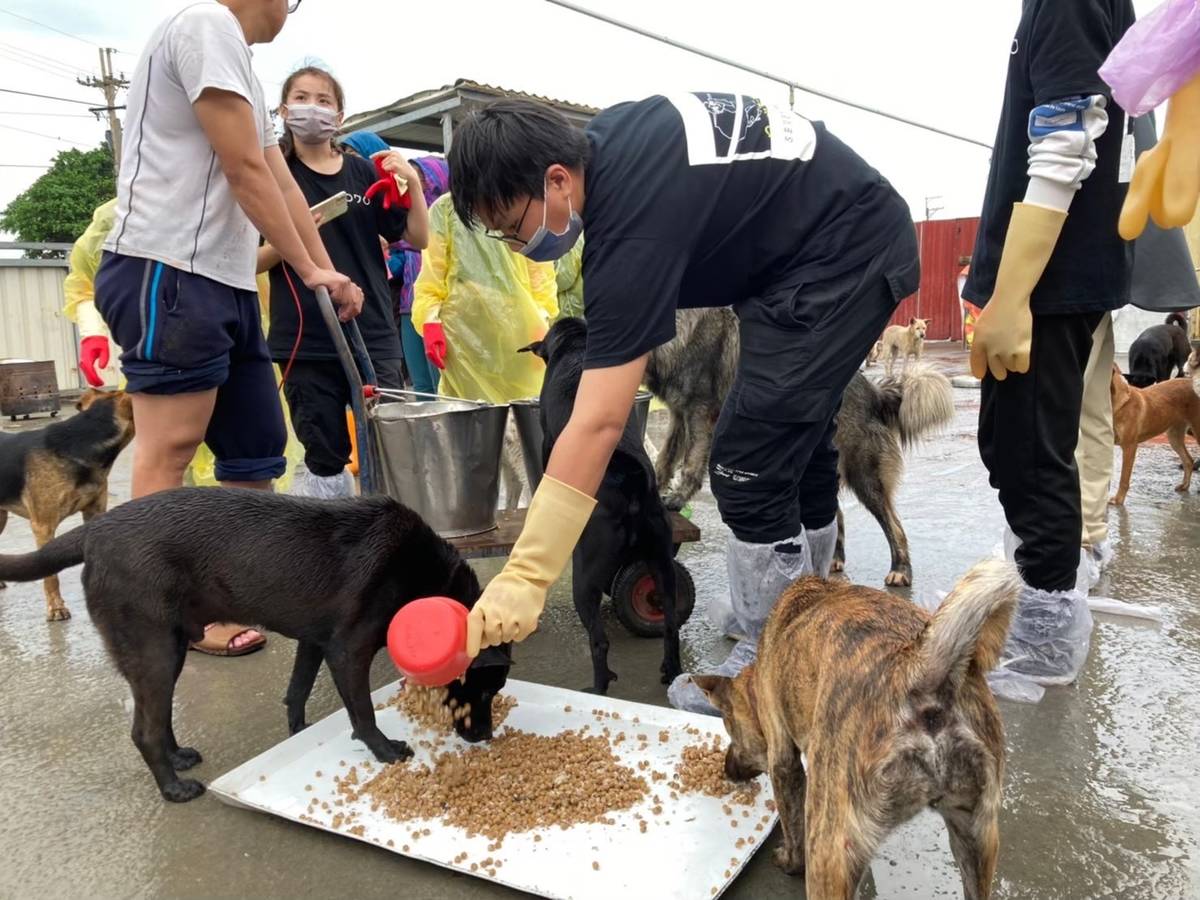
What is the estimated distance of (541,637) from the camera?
3480mm

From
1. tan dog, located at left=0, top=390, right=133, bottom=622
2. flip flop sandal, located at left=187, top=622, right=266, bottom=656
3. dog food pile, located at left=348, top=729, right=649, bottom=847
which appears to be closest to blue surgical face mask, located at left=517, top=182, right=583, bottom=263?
dog food pile, located at left=348, top=729, right=649, bottom=847

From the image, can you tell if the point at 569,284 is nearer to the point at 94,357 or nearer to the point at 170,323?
the point at 94,357

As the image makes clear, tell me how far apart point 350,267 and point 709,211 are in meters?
2.12

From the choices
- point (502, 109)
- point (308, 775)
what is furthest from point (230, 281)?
point (308, 775)

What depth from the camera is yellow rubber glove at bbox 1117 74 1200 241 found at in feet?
5.86

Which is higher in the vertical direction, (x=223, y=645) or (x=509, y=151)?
(x=509, y=151)

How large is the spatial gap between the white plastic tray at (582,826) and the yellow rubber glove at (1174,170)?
1637 millimetres

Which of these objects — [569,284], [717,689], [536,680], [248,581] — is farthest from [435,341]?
[717,689]

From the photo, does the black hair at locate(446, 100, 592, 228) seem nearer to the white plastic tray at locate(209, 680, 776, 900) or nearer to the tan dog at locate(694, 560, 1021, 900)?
the tan dog at locate(694, 560, 1021, 900)

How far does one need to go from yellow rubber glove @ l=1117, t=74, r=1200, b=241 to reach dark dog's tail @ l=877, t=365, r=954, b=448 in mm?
2088

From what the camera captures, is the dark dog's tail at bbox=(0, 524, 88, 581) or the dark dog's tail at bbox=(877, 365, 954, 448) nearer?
the dark dog's tail at bbox=(0, 524, 88, 581)

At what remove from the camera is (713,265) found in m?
2.24

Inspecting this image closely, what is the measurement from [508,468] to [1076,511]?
306 cm

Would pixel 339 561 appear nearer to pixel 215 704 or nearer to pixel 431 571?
pixel 431 571
